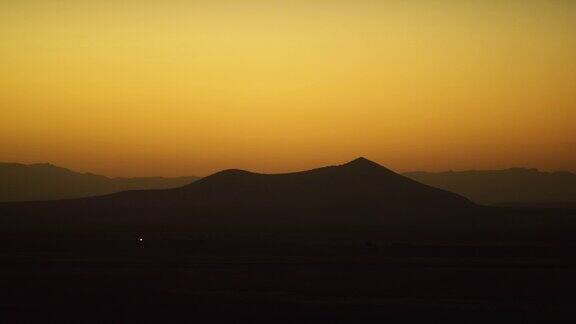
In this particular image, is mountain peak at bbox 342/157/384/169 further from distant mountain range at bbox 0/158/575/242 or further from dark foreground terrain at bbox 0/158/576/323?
dark foreground terrain at bbox 0/158/576/323

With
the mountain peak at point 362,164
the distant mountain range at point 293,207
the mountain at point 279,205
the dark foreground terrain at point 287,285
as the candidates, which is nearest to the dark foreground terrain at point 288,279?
the dark foreground terrain at point 287,285

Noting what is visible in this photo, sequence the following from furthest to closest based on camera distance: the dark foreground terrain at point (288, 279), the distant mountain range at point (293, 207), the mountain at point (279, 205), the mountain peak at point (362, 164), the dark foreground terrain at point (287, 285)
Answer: the mountain peak at point (362, 164)
the mountain at point (279, 205)
the distant mountain range at point (293, 207)
the dark foreground terrain at point (288, 279)
the dark foreground terrain at point (287, 285)

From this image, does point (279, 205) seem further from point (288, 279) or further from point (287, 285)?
point (287, 285)

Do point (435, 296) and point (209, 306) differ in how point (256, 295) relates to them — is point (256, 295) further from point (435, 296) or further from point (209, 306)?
point (435, 296)

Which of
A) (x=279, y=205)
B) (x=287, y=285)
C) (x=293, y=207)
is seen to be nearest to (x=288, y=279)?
(x=287, y=285)

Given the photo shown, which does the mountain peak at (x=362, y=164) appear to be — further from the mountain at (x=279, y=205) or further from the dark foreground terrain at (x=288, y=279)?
the dark foreground terrain at (x=288, y=279)
